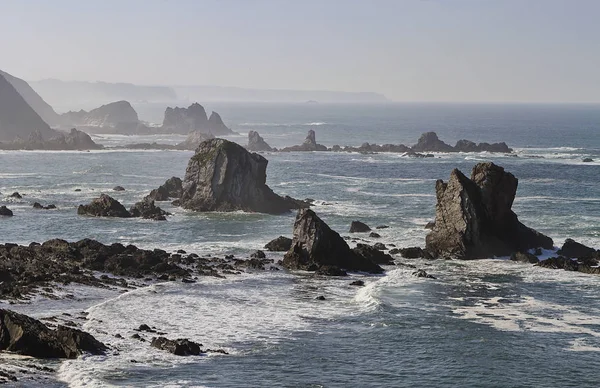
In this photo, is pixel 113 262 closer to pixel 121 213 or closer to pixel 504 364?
pixel 121 213

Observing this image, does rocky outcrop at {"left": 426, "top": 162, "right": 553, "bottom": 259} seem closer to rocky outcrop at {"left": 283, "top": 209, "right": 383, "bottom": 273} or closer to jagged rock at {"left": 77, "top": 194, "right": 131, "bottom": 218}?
rocky outcrop at {"left": 283, "top": 209, "right": 383, "bottom": 273}

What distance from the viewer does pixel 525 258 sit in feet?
241

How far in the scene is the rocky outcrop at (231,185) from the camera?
102 meters

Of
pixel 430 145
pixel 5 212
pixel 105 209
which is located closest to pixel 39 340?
pixel 105 209

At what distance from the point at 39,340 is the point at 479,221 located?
42926 millimetres

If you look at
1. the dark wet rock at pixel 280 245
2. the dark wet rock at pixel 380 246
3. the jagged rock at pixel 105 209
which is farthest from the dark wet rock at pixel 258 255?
the jagged rock at pixel 105 209

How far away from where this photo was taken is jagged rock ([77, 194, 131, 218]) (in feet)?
318

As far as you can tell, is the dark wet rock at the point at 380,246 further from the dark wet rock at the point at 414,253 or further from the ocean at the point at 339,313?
the ocean at the point at 339,313

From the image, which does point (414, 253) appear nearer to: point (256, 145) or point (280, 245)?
point (280, 245)

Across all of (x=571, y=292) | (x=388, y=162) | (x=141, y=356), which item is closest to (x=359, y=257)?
(x=571, y=292)

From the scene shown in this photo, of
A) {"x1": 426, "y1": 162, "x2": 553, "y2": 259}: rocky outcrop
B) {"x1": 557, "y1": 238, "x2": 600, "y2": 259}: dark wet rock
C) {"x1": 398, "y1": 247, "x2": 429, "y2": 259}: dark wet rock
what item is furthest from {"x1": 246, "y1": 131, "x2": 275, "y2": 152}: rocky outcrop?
{"x1": 557, "y1": 238, "x2": 600, "y2": 259}: dark wet rock

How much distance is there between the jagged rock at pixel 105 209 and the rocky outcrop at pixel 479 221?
37439 millimetres

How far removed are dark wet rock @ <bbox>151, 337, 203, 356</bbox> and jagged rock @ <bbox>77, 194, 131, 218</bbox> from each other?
50.4m

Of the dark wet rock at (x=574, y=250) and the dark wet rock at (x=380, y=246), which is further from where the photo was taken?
the dark wet rock at (x=380, y=246)
